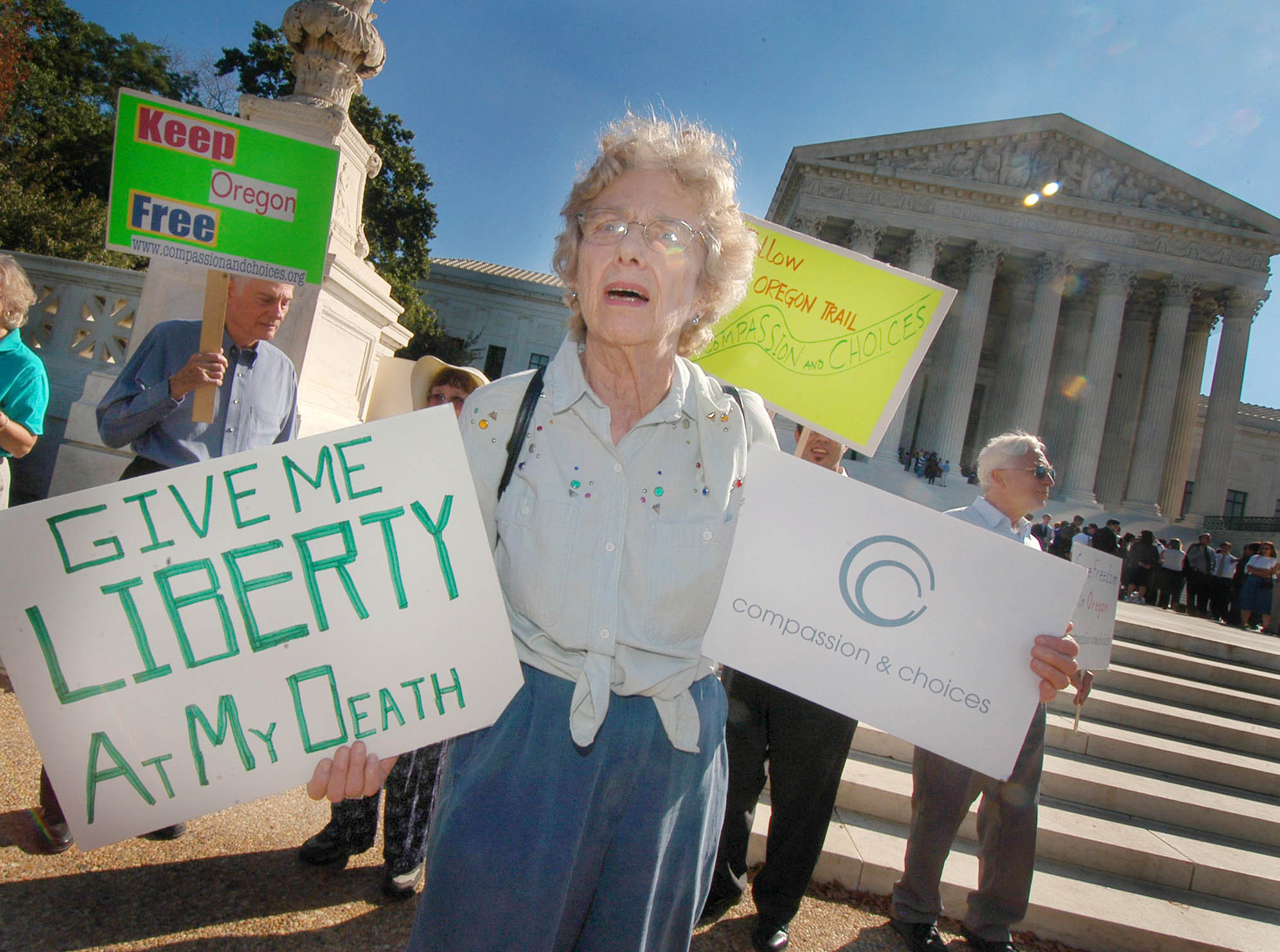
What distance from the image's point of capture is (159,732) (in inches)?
49.6

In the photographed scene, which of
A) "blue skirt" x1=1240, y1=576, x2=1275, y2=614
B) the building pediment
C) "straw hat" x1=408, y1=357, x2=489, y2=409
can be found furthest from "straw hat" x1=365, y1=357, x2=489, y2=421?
the building pediment

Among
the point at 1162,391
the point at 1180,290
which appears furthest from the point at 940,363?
the point at 1180,290

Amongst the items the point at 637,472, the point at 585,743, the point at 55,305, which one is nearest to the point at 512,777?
the point at 585,743

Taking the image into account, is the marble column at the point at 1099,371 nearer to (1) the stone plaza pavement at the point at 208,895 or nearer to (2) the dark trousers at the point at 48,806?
(1) the stone plaza pavement at the point at 208,895

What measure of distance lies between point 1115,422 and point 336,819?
3757cm

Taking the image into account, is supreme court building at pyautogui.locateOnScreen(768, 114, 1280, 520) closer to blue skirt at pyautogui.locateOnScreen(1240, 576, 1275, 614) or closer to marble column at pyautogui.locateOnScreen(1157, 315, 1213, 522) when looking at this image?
marble column at pyautogui.locateOnScreen(1157, 315, 1213, 522)

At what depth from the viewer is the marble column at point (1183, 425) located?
2959 centimetres

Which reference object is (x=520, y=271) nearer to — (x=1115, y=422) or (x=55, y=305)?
(x=1115, y=422)

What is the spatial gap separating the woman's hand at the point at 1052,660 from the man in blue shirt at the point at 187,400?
2448mm

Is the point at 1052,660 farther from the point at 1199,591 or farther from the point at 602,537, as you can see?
the point at 1199,591

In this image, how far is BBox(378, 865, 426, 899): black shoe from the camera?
255cm

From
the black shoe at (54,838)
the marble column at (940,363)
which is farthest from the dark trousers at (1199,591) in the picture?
the black shoe at (54,838)

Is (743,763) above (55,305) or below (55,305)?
below

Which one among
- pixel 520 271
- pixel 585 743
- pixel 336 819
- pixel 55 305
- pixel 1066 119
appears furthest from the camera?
pixel 520 271
